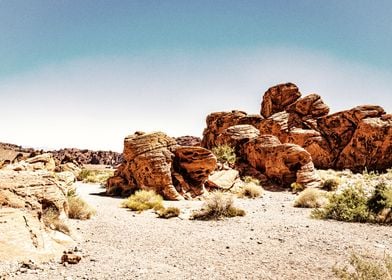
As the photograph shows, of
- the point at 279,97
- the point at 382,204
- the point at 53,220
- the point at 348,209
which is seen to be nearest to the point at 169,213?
the point at 53,220

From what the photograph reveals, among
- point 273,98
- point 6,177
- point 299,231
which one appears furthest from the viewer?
point 273,98

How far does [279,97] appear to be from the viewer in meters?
48.2

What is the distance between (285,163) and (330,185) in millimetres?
4155

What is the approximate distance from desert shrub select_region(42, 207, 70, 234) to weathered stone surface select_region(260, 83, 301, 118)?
42055 millimetres

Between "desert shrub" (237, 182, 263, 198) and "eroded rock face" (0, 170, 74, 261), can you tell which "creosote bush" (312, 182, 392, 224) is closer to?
"desert shrub" (237, 182, 263, 198)

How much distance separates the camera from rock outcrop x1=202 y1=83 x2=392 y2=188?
92.3 ft

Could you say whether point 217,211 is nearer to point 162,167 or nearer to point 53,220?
point 53,220

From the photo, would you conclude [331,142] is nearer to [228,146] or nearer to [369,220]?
[228,146]

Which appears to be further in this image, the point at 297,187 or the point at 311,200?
the point at 297,187

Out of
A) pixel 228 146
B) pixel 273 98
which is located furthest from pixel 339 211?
pixel 273 98

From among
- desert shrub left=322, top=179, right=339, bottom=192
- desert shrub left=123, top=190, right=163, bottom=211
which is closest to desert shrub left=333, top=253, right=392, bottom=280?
desert shrub left=123, top=190, right=163, bottom=211

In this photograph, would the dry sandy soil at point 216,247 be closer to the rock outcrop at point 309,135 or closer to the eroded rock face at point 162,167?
the eroded rock face at point 162,167

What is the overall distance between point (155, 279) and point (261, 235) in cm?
489

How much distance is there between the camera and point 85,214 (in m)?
13.0
